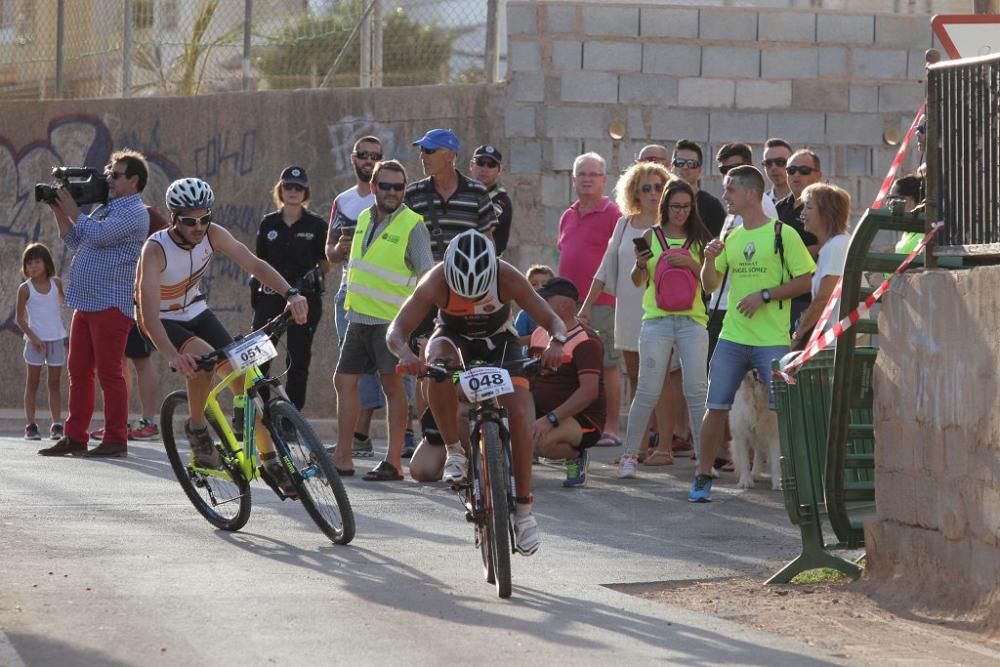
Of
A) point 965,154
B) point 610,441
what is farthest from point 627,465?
point 965,154

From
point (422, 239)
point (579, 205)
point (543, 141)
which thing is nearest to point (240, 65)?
point (543, 141)

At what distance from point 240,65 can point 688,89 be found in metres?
4.60

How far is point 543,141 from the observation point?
15891mm

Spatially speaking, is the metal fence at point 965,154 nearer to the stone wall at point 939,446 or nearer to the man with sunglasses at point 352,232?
the stone wall at point 939,446

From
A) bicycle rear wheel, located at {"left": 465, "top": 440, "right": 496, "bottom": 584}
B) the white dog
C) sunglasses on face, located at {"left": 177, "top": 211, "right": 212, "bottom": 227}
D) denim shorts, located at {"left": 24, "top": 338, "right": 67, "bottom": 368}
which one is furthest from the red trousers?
bicycle rear wheel, located at {"left": 465, "top": 440, "right": 496, "bottom": 584}

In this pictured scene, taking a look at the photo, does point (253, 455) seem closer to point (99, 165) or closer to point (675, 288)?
point (675, 288)

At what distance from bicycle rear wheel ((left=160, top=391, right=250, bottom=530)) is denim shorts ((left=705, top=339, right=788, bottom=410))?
9.02 feet

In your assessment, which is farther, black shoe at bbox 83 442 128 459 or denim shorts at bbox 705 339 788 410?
black shoe at bbox 83 442 128 459

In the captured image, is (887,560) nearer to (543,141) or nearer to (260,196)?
(543,141)

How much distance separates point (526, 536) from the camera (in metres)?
7.82

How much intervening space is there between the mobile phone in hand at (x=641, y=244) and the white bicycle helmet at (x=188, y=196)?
2.95m

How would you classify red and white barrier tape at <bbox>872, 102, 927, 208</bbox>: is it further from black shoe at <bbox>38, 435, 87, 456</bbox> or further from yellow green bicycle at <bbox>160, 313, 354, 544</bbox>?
black shoe at <bbox>38, 435, 87, 456</bbox>

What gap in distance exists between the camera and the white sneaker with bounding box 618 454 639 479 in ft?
38.1

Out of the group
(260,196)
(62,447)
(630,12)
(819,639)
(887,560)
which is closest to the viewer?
(819,639)
